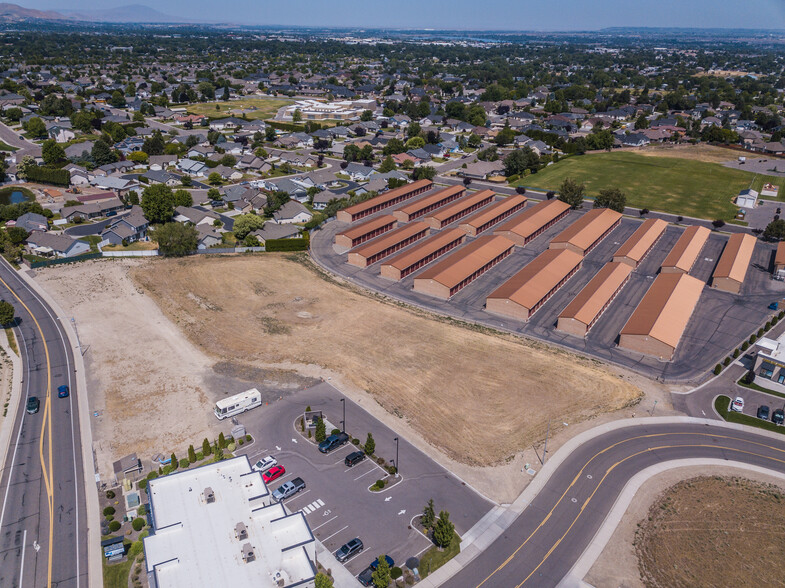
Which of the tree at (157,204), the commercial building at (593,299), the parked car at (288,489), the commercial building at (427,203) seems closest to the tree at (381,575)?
the parked car at (288,489)

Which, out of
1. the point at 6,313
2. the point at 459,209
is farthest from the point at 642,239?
the point at 6,313

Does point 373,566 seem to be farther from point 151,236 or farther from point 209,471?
point 151,236

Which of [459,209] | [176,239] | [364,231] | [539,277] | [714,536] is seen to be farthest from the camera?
[459,209]

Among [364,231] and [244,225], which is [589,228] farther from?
[244,225]

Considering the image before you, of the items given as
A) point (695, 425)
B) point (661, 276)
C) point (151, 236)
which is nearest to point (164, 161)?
point (151, 236)

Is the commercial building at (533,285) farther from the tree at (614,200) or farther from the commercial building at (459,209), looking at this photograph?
the tree at (614,200)

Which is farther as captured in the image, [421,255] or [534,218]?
[534,218]
